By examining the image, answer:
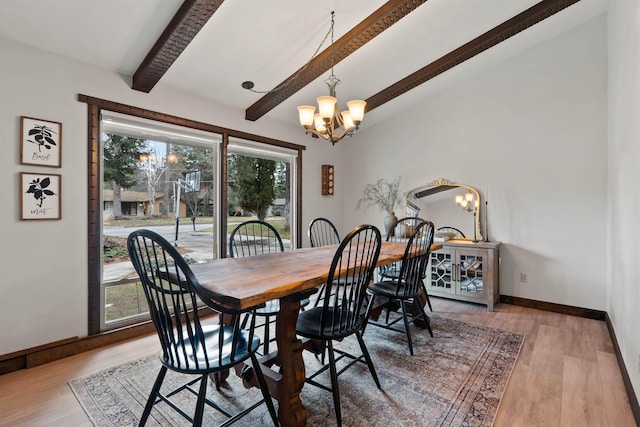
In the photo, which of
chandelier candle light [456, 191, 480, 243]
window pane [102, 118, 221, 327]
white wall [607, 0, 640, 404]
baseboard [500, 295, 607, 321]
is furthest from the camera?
chandelier candle light [456, 191, 480, 243]

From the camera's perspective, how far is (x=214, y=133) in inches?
141

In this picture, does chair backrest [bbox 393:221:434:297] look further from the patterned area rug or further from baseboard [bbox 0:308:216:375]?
baseboard [bbox 0:308:216:375]

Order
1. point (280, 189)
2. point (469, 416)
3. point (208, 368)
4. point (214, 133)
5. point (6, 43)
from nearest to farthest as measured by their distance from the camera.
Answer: point (208, 368) → point (469, 416) → point (6, 43) → point (214, 133) → point (280, 189)

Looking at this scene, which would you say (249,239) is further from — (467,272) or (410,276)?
(467,272)

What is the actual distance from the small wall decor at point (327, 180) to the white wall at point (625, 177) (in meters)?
3.30

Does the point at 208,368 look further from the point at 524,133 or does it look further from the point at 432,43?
the point at 524,133

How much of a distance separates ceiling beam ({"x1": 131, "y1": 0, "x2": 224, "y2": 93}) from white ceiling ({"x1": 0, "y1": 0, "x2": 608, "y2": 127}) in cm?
7

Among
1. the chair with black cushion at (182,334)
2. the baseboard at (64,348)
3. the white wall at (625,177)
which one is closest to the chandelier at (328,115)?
the chair with black cushion at (182,334)

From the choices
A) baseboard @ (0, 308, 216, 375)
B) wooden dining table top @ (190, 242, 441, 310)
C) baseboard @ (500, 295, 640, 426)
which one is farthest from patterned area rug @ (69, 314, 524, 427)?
wooden dining table top @ (190, 242, 441, 310)

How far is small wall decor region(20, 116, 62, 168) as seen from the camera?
2352 millimetres

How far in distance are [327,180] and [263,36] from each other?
259cm

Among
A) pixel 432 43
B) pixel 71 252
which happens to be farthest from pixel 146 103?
pixel 432 43

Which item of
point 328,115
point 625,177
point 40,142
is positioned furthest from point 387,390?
point 40,142

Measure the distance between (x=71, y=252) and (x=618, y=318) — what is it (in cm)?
439
